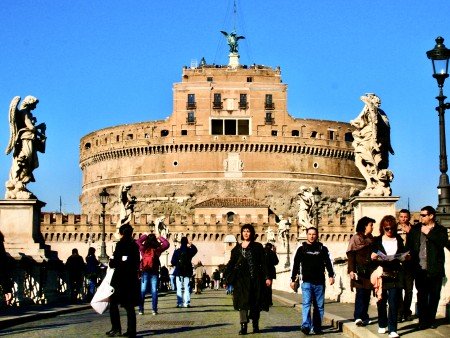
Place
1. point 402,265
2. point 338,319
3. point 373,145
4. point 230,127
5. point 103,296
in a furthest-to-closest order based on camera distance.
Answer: point 230,127
point 373,145
point 338,319
point 103,296
point 402,265

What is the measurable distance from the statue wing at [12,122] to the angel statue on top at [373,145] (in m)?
5.32

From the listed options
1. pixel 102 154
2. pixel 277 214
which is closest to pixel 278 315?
pixel 277 214

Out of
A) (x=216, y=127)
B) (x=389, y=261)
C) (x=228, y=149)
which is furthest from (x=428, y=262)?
(x=216, y=127)

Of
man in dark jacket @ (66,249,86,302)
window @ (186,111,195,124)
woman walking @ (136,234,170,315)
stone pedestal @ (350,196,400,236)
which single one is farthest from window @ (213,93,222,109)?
stone pedestal @ (350,196,400,236)

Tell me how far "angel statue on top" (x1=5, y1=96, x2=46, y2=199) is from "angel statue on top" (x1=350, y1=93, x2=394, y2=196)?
5.09 meters

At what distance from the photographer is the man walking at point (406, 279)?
9258 mm

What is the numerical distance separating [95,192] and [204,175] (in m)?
12.8

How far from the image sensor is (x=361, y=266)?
10039 mm

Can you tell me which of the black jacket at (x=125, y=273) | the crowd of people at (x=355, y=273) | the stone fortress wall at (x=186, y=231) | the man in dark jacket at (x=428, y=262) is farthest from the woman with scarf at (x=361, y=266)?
the stone fortress wall at (x=186, y=231)

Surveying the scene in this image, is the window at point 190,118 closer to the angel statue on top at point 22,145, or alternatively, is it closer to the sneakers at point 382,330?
the angel statue on top at point 22,145

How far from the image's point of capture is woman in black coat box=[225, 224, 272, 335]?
1006 centimetres

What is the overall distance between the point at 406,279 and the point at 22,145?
7.35 m

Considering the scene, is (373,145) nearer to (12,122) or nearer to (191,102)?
(12,122)

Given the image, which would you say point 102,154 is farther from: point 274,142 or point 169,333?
point 169,333
